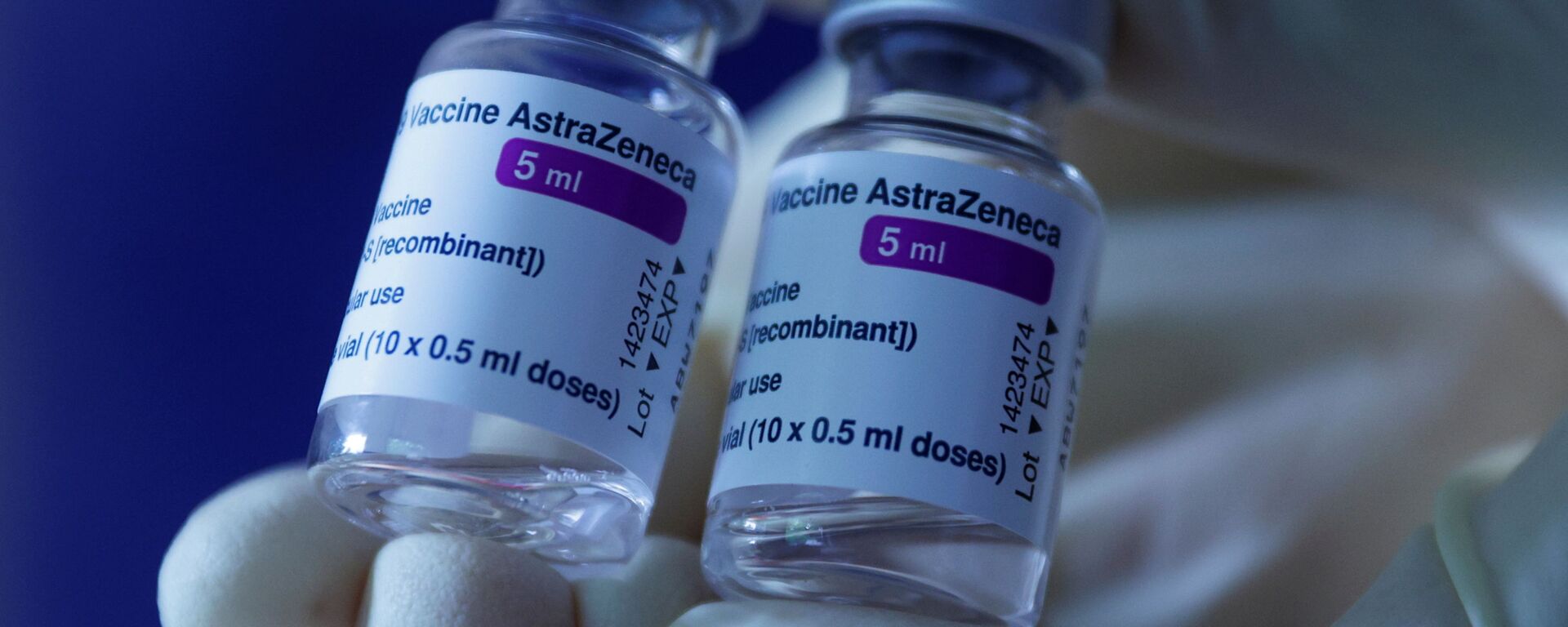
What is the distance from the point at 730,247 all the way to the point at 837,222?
12.7 inches

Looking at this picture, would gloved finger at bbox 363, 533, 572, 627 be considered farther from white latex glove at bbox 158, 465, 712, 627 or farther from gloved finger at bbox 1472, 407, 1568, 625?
gloved finger at bbox 1472, 407, 1568, 625

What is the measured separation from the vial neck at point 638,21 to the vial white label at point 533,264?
0.05 m

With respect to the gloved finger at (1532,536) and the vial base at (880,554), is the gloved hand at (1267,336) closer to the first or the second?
the vial base at (880,554)

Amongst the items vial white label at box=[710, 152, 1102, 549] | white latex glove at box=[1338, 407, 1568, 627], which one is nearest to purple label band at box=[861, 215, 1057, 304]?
vial white label at box=[710, 152, 1102, 549]

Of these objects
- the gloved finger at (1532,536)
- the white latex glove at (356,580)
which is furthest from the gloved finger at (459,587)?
the gloved finger at (1532,536)

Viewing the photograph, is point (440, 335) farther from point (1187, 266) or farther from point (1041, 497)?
point (1187, 266)

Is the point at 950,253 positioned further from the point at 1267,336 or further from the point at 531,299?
the point at 1267,336

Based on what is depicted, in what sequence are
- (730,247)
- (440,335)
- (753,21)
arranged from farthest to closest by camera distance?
(730,247) → (753,21) → (440,335)

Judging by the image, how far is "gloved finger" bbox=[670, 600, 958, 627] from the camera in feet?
1.75

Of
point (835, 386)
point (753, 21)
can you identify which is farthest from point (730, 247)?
point (835, 386)

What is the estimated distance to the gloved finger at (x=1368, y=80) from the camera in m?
0.64

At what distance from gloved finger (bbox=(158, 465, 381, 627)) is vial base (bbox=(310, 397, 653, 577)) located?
0.07 feet

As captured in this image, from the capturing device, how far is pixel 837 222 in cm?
57

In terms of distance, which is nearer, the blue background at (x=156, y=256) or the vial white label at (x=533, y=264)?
the vial white label at (x=533, y=264)
